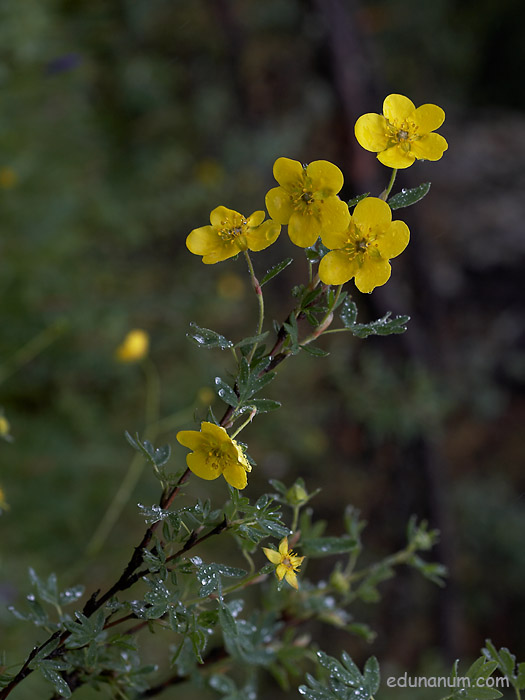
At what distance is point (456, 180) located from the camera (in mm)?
3736

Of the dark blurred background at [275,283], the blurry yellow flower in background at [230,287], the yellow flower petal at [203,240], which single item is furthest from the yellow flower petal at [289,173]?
the blurry yellow flower in background at [230,287]

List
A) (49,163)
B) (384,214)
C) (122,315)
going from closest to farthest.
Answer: (384,214), (122,315), (49,163)

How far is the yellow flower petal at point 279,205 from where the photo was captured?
75 centimetres

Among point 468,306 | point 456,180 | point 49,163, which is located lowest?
point 468,306

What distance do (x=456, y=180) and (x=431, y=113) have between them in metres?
3.16

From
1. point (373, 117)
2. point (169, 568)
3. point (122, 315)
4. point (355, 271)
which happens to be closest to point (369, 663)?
point (169, 568)

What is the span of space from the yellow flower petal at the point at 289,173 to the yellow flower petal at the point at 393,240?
0.13 meters

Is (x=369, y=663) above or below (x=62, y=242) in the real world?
above

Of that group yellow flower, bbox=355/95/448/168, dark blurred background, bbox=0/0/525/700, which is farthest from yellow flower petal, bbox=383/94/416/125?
dark blurred background, bbox=0/0/525/700

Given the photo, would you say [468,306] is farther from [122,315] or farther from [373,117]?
[373,117]

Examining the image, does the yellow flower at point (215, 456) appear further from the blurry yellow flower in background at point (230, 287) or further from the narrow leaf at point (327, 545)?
the blurry yellow flower in background at point (230, 287)

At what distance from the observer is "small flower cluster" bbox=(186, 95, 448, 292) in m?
0.71

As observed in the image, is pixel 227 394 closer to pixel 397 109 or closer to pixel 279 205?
pixel 279 205

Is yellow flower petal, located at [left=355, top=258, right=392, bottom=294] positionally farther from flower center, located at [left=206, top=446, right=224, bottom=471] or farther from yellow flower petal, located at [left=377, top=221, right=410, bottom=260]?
flower center, located at [left=206, top=446, right=224, bottom=471]
